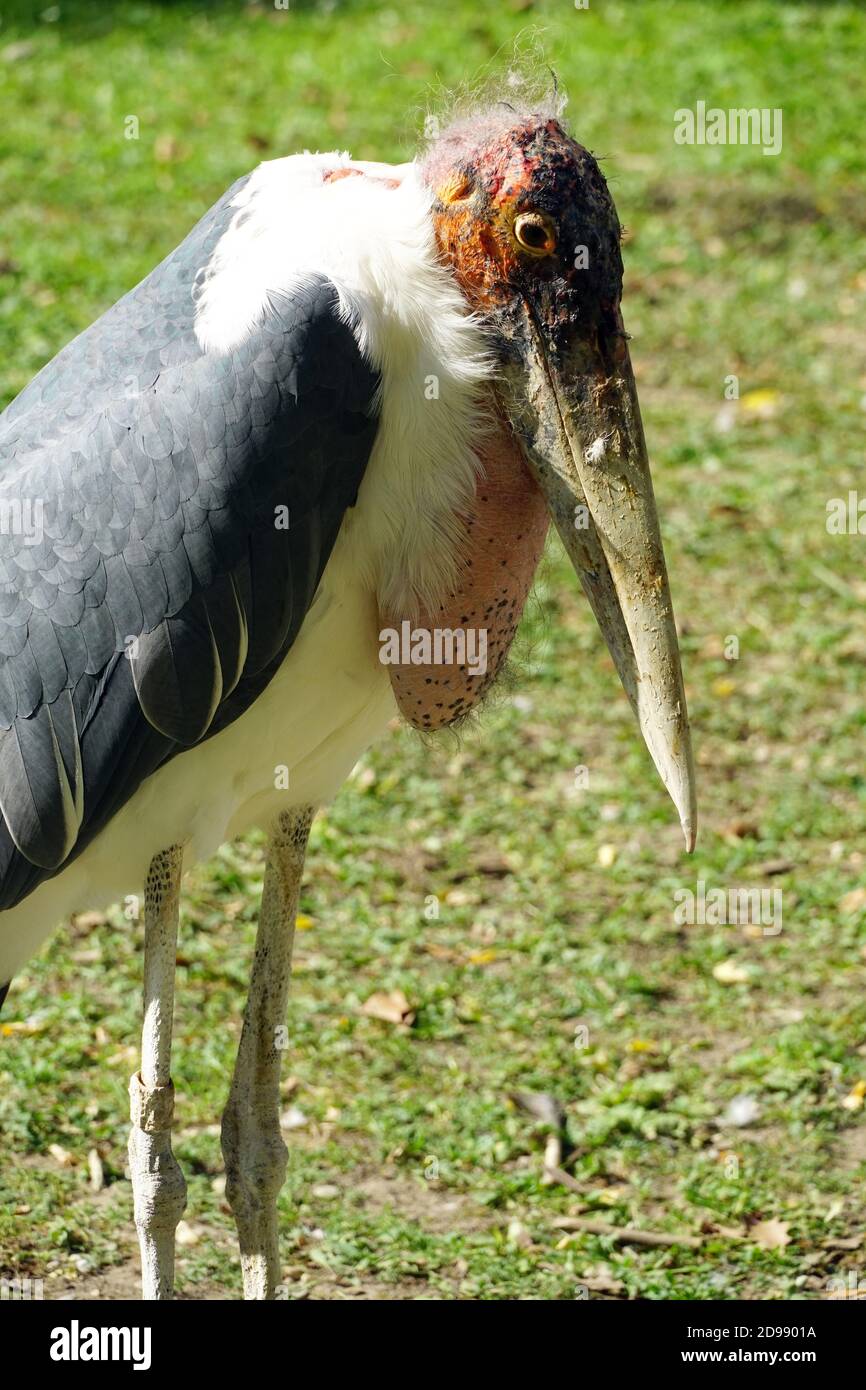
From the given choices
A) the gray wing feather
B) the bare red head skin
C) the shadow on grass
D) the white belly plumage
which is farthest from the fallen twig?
the shadow on grass

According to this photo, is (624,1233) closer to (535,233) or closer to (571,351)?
(571,351)

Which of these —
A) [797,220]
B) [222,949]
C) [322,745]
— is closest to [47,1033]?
[222,949]

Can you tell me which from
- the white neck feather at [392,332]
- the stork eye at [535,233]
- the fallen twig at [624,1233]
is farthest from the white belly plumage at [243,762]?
the fallen twig at [624,1233]

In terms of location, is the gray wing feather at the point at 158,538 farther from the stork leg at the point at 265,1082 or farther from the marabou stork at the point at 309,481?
the stork leg at the point at 265,1082

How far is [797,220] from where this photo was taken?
8766 millimetres

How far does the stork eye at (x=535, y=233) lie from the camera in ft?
9.53

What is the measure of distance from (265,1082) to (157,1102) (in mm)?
390

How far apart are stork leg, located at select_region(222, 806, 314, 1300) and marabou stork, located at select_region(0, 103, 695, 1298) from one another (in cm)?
44

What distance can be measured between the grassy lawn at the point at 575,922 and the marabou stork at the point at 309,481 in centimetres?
36

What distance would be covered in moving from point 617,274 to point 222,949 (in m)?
2.49

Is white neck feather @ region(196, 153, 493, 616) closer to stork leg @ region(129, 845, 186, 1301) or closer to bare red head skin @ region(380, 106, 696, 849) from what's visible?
bare red head skin @ region(380, 106, 696, 849)

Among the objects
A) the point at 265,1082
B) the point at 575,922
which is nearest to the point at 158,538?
the point at 265,1082

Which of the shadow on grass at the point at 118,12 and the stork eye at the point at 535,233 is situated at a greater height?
the shadow on grass at the point at 118,12

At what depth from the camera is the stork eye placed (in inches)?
114
